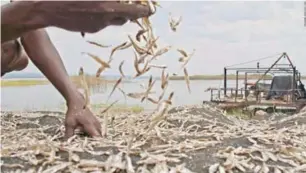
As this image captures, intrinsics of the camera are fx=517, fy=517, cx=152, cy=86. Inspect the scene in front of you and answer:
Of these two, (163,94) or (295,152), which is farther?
(295,152)

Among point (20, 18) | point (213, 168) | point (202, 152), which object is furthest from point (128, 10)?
point (202, 152)

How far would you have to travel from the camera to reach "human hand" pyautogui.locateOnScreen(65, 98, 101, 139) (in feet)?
4.82

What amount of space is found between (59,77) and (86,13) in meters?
0.84

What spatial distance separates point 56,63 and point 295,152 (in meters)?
0.69

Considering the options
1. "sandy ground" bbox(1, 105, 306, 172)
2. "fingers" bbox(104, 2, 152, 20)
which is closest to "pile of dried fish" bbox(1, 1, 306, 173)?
"sandy ground" bbox(1, 105, 306, 172)

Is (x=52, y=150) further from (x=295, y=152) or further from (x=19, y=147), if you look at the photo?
(x=295, y=152)

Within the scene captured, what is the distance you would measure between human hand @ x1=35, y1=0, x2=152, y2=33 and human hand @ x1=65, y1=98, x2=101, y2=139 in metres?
0.77

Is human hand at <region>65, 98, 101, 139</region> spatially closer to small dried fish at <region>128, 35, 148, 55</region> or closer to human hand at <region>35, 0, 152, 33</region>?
small dried fish at <region>128, 35, 148, 55</region>

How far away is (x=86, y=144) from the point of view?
4.24 ft

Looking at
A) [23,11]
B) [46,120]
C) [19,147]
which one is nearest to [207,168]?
[19,147]

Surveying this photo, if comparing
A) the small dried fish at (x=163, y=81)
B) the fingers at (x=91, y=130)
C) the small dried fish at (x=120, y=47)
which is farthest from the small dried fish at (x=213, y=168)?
the fingers at (x=91, y=130)

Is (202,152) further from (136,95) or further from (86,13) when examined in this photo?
(86,13)

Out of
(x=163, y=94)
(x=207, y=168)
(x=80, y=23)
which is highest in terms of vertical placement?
(x=80, y=23)

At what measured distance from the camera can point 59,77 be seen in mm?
1500
